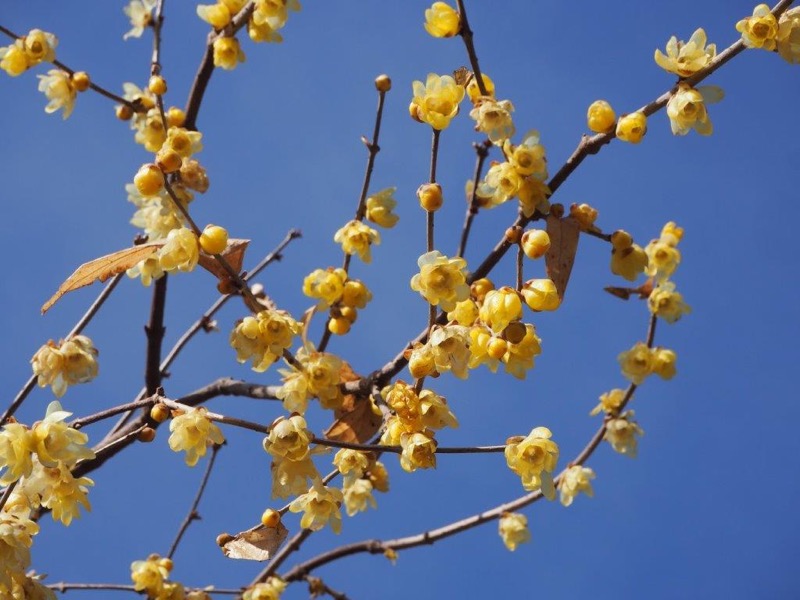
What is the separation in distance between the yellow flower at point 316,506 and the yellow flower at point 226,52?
45.6 inches

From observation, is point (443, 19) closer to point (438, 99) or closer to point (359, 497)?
point (438, 99)

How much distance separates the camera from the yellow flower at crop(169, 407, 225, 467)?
1.36 metres

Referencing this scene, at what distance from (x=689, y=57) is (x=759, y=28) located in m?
0.12

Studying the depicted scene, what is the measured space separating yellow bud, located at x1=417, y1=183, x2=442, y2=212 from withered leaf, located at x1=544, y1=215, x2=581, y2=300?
0.22 meters

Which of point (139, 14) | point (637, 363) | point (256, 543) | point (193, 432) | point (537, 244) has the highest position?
point (139, 14)

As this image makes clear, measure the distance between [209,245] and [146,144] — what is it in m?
0.96

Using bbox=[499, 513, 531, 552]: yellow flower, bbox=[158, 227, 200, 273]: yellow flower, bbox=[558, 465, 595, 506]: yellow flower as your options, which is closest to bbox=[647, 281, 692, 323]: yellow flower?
bbox=[558, 465, 595, 506]: yellow flower

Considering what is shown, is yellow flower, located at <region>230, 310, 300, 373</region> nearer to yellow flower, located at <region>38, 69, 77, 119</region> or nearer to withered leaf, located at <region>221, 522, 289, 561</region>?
withered leaf, located at <region>221, 522, 289, 561</region>

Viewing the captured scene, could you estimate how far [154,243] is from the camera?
54.9 inches

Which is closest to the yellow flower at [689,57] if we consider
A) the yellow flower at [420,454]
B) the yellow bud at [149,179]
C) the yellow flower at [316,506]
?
the yellow flower at [420,454]

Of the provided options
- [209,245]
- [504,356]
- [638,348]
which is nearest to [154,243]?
[209,245]

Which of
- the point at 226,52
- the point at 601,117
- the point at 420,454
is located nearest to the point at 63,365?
the point at 420,454

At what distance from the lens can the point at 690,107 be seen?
144 centimetres

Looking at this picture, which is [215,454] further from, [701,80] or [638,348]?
[701,80]
